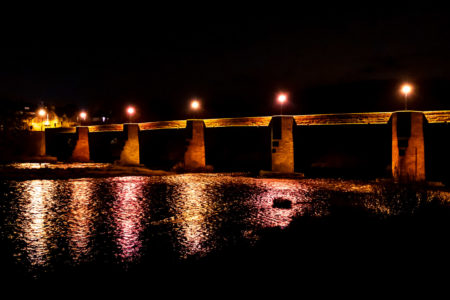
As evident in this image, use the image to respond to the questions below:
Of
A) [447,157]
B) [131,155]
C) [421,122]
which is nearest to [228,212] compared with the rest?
[421,122]

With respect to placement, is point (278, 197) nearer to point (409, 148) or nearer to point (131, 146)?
point (409, 148)

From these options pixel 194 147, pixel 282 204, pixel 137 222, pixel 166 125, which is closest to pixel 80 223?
pixel 137 222

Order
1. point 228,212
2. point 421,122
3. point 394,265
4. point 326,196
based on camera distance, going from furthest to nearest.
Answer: point 421,122
point 326,196
point 228,212
point 394,265

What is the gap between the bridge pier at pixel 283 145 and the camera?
34625 mm

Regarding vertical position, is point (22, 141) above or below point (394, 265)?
above

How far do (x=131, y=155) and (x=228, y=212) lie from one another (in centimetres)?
3408

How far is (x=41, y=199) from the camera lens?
21.0 metres

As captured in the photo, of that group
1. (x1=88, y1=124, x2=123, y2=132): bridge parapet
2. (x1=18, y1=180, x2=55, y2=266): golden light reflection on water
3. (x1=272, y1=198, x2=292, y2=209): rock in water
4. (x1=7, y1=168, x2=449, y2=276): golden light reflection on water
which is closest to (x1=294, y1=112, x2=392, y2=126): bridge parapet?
(x1=7, y1=168, x2=449, y2=276): golden light reflection on water

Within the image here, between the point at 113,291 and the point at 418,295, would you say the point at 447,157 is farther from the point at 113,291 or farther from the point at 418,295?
the point at 113,291

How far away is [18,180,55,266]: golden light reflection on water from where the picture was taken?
1120cm

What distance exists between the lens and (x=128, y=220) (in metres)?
15.8

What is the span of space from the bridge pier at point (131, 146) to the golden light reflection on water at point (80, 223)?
78.6 feet

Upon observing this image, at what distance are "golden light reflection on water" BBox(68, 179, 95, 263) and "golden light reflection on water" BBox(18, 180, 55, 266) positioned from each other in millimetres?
797

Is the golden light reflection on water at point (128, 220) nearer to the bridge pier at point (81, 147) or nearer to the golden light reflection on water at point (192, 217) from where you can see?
the golden light reflection on water at point (192, 217)
